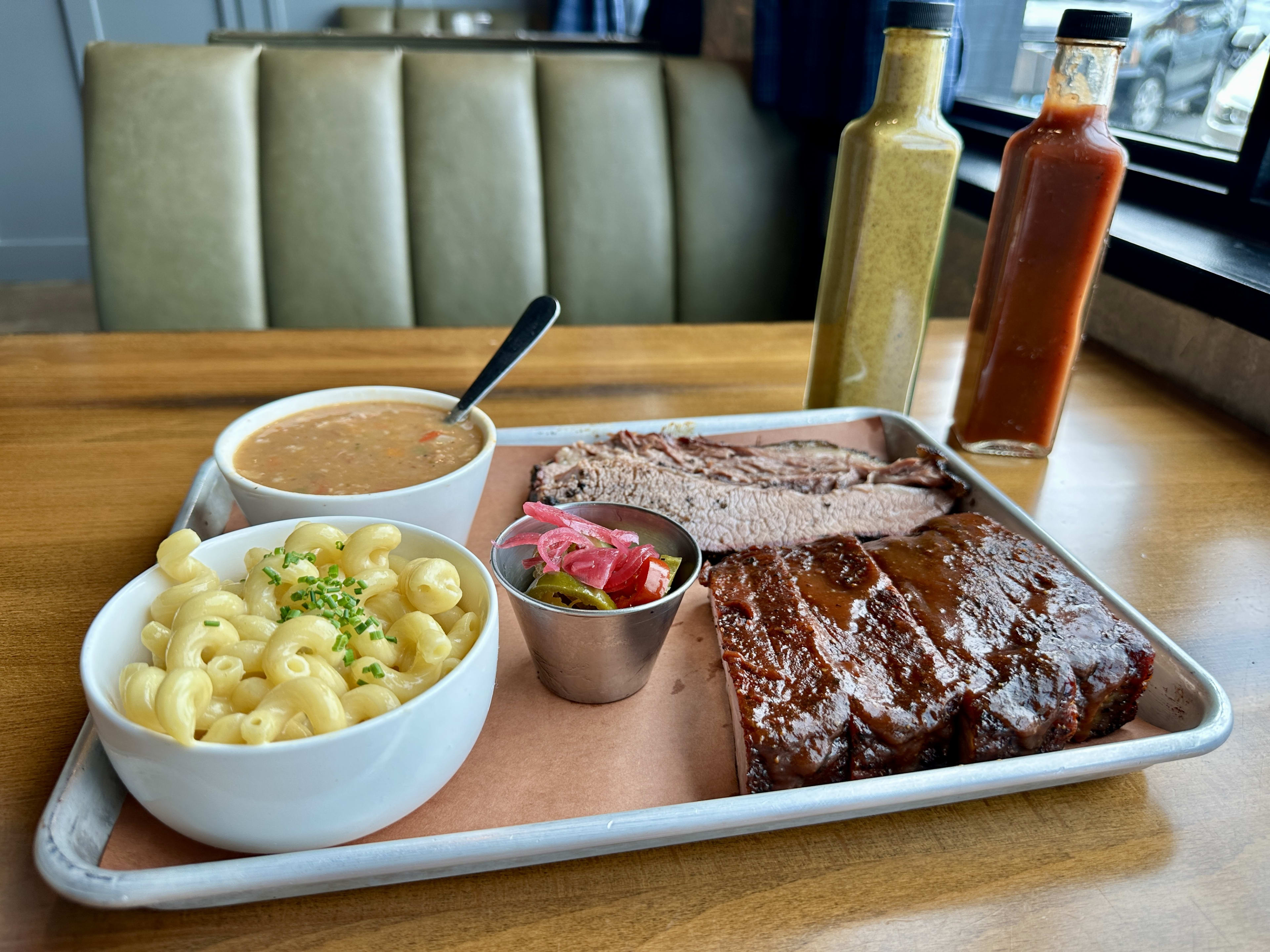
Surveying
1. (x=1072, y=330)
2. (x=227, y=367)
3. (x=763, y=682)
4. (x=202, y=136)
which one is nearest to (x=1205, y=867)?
(x=763, y=682)

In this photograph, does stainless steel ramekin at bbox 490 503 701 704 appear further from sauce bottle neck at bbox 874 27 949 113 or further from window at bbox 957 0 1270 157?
window at bbox 957 0 1270 157

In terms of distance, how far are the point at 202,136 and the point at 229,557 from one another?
1987 mm

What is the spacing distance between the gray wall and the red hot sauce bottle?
5.99m

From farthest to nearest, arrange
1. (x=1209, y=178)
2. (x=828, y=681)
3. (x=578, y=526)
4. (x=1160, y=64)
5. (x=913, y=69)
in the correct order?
(x=1160, y=64) < (x=1209, y=178) < (x=913, y=69) < (x=578, y=526) < (x=828, y=681)

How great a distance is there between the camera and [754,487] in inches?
52.5

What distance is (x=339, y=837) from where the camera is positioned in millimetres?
719

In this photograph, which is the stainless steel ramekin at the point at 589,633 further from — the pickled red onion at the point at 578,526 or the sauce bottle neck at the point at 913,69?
the sauce bottle neck at the point at 913,69

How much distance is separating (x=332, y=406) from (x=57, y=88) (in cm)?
623

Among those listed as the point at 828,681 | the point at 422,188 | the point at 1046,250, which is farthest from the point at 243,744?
the point at 422,188

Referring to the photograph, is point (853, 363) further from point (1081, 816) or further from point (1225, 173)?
point (1225, 173)

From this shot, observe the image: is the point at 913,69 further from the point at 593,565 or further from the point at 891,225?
the point at 593,565

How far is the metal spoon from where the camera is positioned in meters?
1.36

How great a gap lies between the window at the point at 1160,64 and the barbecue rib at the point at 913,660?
1118mm

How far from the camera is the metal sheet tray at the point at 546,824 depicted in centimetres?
66
